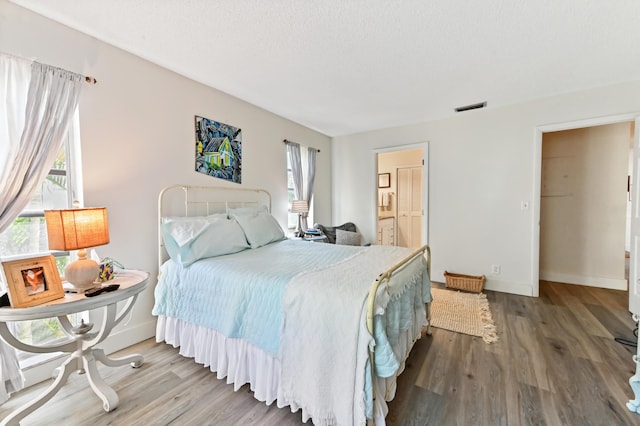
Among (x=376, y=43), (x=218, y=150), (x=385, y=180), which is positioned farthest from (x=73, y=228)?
(x=385, y=180)

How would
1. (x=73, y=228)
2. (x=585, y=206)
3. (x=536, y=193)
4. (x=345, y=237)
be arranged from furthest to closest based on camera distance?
1. (x=345, y=237)
2. (x=585, y=206)
3. (x=536, y=193)
4. (x=73, y=228)

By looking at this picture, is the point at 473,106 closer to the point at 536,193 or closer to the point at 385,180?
the point at 536,193

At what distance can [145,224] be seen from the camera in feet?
7.73

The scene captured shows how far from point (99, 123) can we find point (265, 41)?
148cm

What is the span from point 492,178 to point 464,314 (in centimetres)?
193

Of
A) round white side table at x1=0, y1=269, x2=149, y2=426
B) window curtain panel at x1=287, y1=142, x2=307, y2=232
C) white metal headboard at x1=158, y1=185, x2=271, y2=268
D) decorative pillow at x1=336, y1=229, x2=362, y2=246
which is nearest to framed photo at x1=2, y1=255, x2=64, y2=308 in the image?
round white side table at x1=0, y1=269, x2=149, y2=426

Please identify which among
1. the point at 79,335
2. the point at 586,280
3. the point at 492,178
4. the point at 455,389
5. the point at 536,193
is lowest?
the point at 455,389

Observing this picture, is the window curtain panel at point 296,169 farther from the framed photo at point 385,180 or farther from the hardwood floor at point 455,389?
the framed photo at point 385,180

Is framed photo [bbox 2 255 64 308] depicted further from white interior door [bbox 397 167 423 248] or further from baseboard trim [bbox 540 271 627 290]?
white interior door [bbox 397 167 423 248]

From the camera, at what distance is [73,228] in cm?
149

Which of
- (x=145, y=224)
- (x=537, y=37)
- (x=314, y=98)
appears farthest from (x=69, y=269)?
(x=537, y=37)

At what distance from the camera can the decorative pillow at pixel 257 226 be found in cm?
265

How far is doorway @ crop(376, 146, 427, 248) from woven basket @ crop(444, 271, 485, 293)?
2152mm

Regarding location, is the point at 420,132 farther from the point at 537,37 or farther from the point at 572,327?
the point at 572,327
